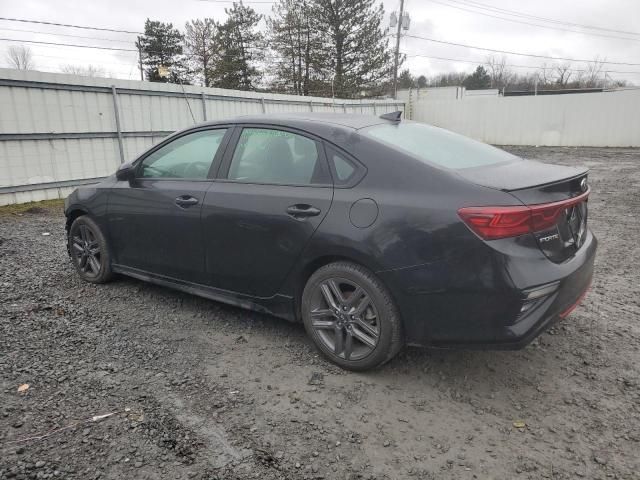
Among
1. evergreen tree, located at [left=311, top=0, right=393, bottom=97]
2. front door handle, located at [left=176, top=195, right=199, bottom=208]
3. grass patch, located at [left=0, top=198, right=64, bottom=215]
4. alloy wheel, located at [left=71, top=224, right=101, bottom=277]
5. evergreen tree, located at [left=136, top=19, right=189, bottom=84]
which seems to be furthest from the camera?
evergreen tree, located at [left=136, top=19, right=189, bottom=84]

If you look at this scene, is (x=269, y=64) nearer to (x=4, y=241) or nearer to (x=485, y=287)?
(x=4, y=241)

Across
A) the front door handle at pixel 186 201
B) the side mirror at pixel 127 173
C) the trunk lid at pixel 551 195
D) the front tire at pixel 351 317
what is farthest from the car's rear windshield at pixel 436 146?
the side mirror at pixel 127 173

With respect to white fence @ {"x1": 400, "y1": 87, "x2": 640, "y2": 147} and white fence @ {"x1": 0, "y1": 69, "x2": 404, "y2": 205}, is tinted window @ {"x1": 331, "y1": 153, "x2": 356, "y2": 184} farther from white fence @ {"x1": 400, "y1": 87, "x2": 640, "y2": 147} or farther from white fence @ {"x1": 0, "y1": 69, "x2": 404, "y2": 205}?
white fence @ {"x1": 400, "y1": 87, "x2": 640, "y2": 147}

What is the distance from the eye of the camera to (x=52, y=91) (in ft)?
27.8

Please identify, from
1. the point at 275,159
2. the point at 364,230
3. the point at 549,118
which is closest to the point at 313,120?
the point at 275,159

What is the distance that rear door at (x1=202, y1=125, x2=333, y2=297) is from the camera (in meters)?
2.99

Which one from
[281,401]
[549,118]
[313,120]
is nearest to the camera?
[281,401]

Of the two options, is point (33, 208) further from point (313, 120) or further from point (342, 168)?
point (342, 168)

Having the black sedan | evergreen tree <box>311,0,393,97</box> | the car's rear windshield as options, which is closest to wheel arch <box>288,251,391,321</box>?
the black sedan

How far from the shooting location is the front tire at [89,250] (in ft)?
14.1

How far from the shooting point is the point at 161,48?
37750 mm

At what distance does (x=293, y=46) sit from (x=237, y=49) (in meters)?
4.78

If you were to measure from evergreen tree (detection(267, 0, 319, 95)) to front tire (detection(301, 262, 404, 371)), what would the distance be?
3092 centimetres

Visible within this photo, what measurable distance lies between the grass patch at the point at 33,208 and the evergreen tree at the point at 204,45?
28.9 meters
